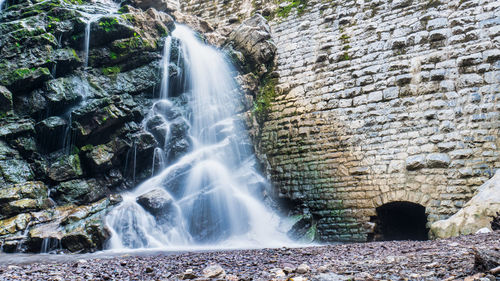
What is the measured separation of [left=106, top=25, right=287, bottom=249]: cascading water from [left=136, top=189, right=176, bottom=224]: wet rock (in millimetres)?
17

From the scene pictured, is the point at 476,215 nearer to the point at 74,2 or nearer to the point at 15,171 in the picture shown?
the point at 15,171

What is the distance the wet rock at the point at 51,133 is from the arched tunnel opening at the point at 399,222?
19.8 ft

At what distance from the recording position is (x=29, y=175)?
6113mm

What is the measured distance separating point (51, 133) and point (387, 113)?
6.42 meters

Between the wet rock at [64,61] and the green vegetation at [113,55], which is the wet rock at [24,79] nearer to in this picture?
the wet rock at [64,61]

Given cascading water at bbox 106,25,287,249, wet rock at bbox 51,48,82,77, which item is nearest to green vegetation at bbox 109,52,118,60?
wet rock at bbox 51,48,82,77

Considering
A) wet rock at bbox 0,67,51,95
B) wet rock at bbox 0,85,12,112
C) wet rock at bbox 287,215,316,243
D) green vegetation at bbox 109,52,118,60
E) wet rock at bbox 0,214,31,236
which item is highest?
green vegetation at bbox 109,52,118,60

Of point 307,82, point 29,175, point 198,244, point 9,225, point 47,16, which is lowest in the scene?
point 198,244

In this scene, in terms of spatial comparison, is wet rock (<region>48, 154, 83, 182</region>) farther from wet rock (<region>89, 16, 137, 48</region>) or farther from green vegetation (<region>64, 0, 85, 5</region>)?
green vegetation (<region>64, 0, 85, 5</region>)

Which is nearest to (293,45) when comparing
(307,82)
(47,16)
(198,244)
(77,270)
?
(307,82)

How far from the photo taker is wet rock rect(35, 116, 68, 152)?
255 inches

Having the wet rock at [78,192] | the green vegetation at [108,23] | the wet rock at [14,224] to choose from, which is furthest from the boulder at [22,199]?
the green vegetation at [108,23]

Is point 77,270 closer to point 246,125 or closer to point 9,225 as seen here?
point 9,225

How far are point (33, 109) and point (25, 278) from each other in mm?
4836
